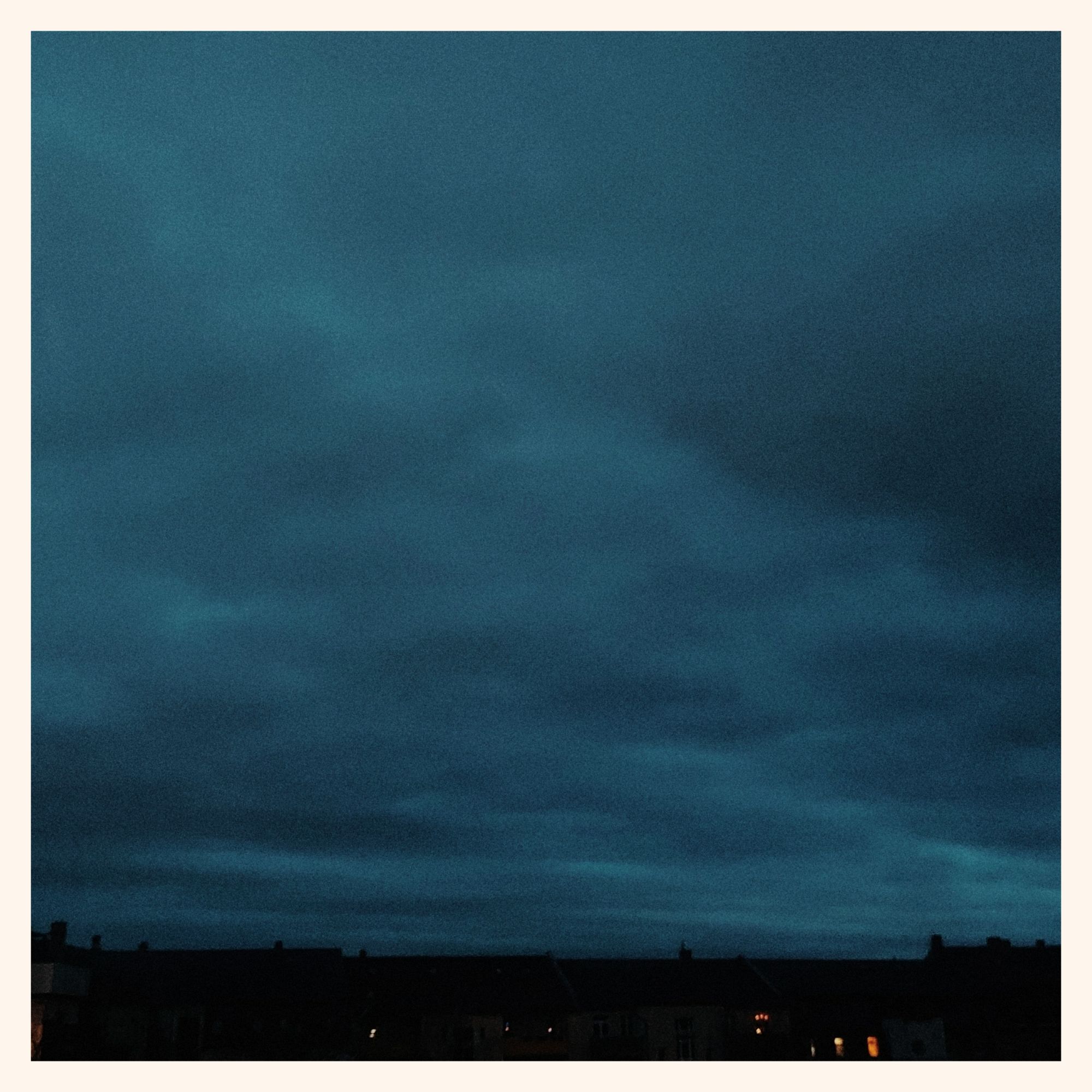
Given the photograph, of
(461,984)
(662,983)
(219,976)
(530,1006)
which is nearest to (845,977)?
(662,983)

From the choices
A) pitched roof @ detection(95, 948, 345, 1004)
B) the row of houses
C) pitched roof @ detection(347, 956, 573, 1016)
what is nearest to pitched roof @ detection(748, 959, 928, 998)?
the row of houses

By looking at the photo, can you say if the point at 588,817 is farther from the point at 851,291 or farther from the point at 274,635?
the point at 851,291

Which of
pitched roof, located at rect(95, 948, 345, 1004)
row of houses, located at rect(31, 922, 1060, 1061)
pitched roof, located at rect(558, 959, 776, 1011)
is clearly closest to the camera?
row of houses, located at rect(31, 922, 1060, 1061)

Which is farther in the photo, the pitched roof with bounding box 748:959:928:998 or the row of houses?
the pitched roof with bounding box 748:959:928:998

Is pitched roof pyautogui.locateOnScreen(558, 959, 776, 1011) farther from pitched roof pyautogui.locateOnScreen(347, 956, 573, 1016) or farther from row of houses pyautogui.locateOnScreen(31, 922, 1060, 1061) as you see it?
pitched roof pyautogui.locateOnScreen(347, 956, 573, 1016)

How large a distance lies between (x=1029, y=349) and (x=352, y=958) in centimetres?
579

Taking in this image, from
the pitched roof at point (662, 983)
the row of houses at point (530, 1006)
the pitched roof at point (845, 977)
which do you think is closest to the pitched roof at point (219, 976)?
the row of houses at point (530, 1006)

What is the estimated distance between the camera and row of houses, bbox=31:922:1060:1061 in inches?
260

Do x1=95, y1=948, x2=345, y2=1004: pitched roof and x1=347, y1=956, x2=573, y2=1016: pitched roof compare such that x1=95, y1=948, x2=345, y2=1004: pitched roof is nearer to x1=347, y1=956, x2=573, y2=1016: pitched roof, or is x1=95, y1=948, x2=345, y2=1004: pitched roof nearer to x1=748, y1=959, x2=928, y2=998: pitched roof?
x1=347, y1=956, x2=573, y2=1016: pitched roof

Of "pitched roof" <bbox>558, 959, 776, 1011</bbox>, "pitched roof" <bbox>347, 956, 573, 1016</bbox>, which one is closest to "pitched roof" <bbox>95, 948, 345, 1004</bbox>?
"pitched roof" <bbox>347, 956, 573, 1016</bbox>

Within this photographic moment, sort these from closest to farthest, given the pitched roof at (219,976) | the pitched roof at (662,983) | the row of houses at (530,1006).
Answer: the row of houses at (530,1006)
the pitched roof at (219,976)
the pitched roof at (662,983)

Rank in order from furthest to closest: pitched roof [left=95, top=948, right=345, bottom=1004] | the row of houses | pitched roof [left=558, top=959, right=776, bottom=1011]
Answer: pitched roof [left=558, top=959, right=776, bottom=1011]
pitched roof [left=95, top=948, right=345, bottom=1004]
the row of houses

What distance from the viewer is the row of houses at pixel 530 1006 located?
260 inches

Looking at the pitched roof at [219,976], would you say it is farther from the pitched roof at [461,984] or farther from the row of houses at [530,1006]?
the pitched roof at [461,984]
